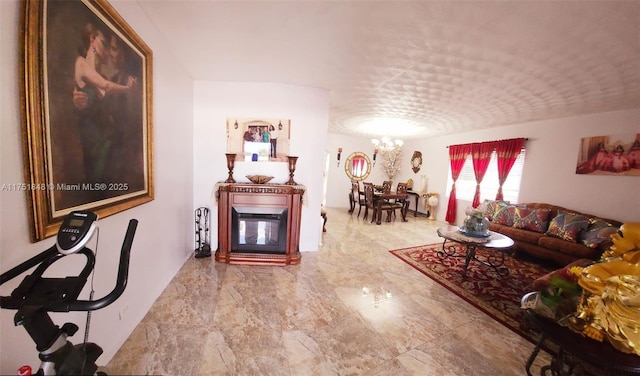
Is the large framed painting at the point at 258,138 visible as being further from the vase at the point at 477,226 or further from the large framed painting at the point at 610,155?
the large framed painting at the point at 610,155

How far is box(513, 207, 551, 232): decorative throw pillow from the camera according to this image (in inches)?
135

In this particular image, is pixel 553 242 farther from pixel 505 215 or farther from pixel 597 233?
pixel 505 215

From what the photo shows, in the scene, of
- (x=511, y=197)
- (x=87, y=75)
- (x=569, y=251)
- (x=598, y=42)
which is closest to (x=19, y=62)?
(x=87, y=75)

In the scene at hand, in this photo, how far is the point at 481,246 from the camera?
8.26ft

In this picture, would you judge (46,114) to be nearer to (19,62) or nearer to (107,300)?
(19,62)

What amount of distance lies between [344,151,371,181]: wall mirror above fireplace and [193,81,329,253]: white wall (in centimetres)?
403

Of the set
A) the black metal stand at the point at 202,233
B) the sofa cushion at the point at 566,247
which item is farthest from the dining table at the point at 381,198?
the black metal stand at the point at 202,233

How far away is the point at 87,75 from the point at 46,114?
0.35 meters

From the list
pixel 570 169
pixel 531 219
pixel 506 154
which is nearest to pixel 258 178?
pixel 531 219

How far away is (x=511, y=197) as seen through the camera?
4.36 meters

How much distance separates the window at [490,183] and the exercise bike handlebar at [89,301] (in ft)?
18.7

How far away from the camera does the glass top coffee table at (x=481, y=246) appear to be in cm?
256

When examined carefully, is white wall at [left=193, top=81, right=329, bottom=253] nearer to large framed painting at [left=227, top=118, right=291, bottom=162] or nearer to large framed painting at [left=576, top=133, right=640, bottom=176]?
large framed painting at [left=227, top=118, right=291, bottom=162]

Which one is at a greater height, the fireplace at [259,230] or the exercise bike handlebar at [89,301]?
the exercise bike handlebar at [89,301]
